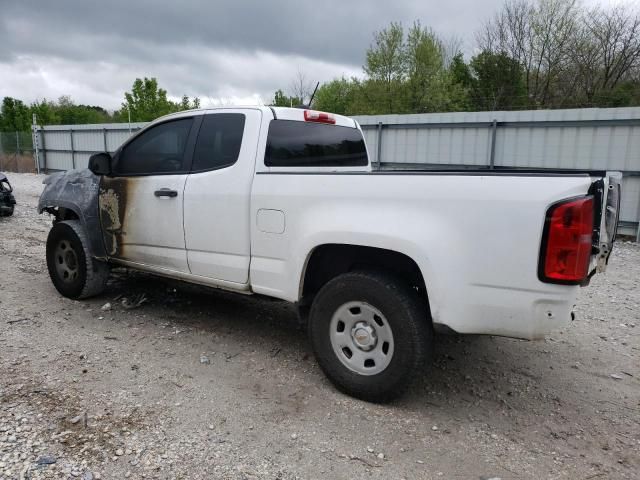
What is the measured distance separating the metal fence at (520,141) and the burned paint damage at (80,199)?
700 cm

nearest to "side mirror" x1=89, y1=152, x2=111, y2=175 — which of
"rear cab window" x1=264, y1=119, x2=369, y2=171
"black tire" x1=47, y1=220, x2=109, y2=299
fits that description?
"black tire" x1=47, y1=220, x2=109, y2=299

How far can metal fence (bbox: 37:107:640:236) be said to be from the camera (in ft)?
31.3

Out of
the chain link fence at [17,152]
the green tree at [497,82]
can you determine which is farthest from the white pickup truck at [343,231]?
the green tree at [497,82]

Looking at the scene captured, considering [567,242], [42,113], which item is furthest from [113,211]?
[42,113]

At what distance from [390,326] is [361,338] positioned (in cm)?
25

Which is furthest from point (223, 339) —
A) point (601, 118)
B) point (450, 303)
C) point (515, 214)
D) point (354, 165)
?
point (601, 118)

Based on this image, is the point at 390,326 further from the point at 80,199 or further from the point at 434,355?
the point at 80,199

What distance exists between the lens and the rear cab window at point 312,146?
380 centimetres

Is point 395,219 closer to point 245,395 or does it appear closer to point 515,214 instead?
point 515,214

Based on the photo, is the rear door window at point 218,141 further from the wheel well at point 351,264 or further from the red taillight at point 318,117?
the wheel well at point 351,264

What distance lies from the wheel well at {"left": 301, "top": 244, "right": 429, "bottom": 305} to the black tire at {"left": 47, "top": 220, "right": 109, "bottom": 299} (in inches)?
98.5

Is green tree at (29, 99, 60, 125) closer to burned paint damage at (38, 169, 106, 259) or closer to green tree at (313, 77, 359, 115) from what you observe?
green tree at (313, 77, 359, 115)

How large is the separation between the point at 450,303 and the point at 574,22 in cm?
2824

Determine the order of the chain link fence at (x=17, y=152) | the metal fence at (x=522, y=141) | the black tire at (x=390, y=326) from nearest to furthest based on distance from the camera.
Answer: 1. the black tire at (x=390, y=326)
2. the metal fence at (x=522, y=141)
3. the chain link fence at (x=17, y=152)
